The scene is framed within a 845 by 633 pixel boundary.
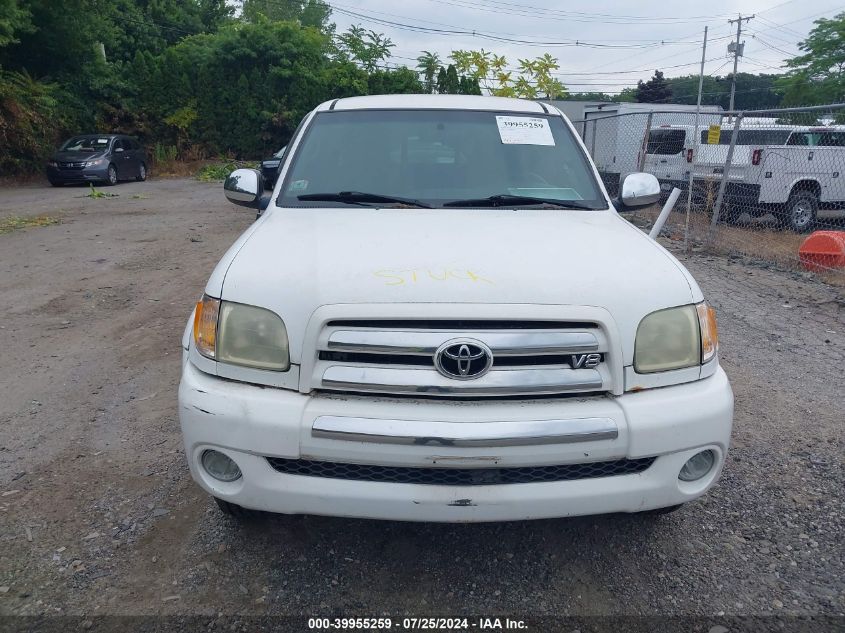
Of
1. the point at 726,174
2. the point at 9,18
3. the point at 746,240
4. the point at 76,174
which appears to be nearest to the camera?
the point at 726,174

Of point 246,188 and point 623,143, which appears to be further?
point 623,143

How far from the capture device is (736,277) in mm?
7871

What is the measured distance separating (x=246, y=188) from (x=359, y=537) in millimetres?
2140

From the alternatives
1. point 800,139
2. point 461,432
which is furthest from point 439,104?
point 800,139

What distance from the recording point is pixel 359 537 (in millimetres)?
2822

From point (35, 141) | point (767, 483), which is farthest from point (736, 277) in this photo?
point (35, 141)

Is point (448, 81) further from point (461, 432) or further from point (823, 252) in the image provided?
point (461, 432)

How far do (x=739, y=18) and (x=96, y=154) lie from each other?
46256 mm

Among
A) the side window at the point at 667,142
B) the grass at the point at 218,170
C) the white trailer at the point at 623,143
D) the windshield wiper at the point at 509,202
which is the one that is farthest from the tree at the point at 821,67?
the windshield wiper at the point at 509,202

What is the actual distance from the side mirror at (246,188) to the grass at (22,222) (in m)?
8.96

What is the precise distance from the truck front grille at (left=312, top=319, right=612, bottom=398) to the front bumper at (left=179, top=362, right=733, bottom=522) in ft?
0.19

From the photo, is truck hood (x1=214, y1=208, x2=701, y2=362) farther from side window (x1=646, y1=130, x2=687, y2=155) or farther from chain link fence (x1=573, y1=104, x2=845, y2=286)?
side window (x1=646, y1=130, x2=687, y2=155)

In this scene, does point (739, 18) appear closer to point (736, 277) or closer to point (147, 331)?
point (736, 277)

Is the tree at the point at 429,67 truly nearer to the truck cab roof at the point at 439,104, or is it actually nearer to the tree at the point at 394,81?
the tree at the point at 394,81
